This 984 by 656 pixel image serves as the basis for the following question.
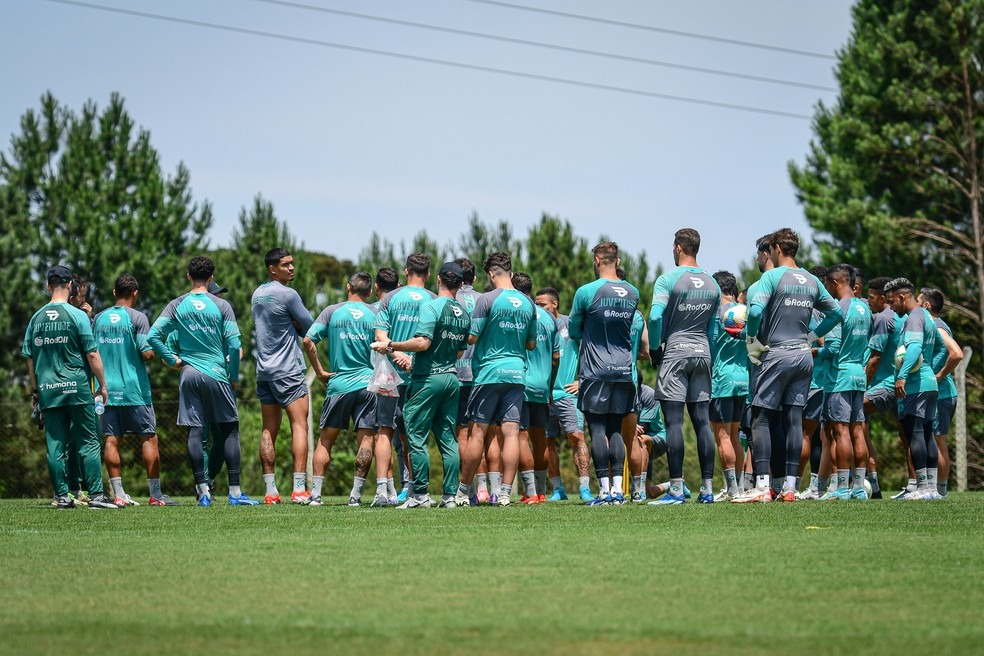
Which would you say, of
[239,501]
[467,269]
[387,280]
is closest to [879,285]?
[467,269]

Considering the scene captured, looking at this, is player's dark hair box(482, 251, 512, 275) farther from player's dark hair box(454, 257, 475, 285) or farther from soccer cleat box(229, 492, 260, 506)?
soccer cleat box(229, 492, 260, 506)

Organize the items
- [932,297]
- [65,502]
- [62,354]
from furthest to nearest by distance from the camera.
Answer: [932,297] → [65,502] → [62,354]

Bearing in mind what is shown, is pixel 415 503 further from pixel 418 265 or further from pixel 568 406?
pixel 568 406

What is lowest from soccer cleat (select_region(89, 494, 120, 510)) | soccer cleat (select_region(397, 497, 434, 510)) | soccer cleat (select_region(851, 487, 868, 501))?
soccer cleat (select_region(851, 487, 868, 501))

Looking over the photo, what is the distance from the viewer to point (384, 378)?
11344 mm

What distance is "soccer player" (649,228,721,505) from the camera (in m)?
11.4

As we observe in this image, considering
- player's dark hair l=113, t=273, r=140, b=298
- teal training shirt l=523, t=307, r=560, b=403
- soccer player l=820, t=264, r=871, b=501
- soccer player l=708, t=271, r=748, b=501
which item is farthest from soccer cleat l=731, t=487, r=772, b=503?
player's dark hair l=113, t=273, r=140, b=298

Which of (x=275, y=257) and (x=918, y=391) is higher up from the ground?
(x=275, y=257)

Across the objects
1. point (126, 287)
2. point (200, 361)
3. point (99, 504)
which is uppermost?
point (126, 287)

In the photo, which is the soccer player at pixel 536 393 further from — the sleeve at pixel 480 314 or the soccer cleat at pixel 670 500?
the soccer cleat at pixel 670 500

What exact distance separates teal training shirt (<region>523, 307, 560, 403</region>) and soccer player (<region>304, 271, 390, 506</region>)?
176cm

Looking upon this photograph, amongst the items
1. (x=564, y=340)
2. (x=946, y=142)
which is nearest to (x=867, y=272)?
(x=946, y=142)

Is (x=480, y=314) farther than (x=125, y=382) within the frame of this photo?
No

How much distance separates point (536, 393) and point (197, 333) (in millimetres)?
3484
